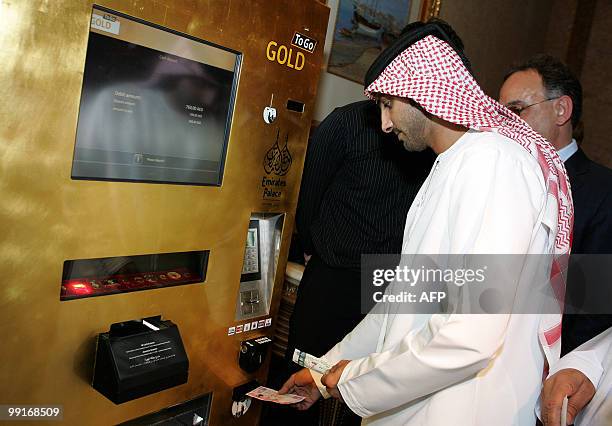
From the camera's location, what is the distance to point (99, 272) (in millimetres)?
1258

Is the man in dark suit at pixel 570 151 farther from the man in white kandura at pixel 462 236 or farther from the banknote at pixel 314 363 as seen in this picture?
the banknote at pixel 314 363

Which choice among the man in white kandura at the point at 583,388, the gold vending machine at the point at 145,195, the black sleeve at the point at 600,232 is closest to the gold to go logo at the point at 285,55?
the gold vending machine at the point at 145,195

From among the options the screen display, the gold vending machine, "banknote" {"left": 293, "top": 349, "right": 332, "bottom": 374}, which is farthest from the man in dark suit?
the screen display

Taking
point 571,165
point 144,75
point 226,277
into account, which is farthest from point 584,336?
point 144,75

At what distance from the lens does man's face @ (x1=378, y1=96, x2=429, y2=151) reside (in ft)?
4.59

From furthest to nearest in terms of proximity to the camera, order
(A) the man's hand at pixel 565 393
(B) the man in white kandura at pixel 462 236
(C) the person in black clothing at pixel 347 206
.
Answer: (C) the person in black clothing at pixel 347 206, (A) the man's hand at pixel 565 393, (B) the man in white kandura at pixel 462 236

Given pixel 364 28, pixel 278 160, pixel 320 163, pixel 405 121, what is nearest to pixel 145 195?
pixel 278 160

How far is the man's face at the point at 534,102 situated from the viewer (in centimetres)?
229

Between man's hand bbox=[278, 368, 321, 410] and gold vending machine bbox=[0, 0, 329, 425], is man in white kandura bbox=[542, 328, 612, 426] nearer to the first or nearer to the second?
man's hand bbox=[278, 368, 321, 410]

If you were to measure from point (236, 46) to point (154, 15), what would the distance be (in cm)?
24

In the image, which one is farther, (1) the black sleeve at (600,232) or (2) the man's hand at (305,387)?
(1) the black sleeve at (600,232)

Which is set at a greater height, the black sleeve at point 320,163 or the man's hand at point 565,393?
the black sleeve at point 320,163

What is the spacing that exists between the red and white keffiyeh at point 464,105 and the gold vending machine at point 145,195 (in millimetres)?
330

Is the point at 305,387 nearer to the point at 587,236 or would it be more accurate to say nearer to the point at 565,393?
the point at 565,393
